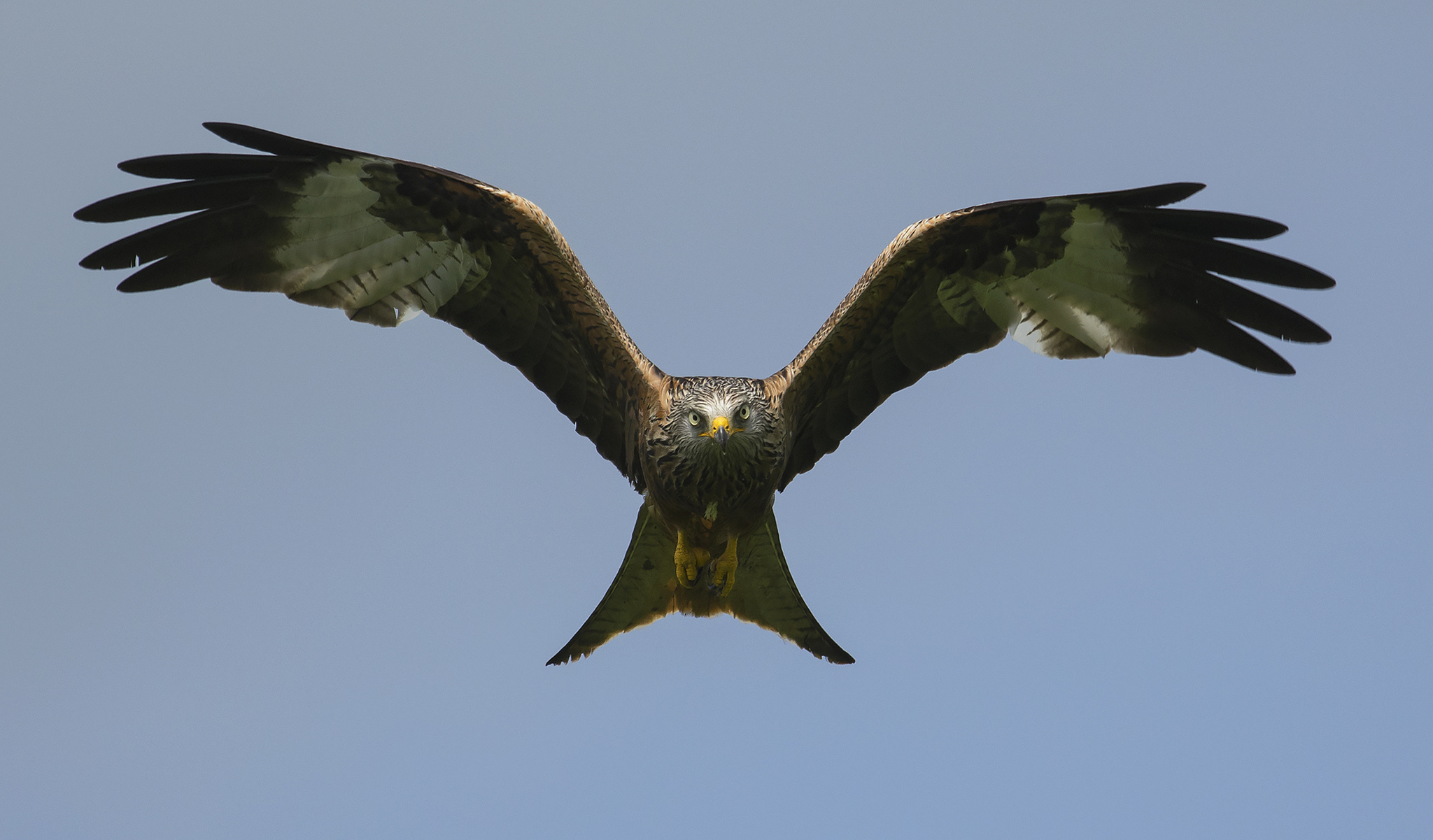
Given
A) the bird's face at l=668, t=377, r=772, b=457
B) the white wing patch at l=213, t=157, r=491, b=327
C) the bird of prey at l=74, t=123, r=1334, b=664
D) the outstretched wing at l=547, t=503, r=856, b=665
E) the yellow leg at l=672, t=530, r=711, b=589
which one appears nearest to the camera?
the bird's face at l=668, t=377, r=772, b=457

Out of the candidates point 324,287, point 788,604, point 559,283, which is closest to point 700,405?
point 559,283

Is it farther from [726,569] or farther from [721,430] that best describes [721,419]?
[726,569]

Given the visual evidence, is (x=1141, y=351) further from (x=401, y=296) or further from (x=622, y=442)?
(x=401, y=296)

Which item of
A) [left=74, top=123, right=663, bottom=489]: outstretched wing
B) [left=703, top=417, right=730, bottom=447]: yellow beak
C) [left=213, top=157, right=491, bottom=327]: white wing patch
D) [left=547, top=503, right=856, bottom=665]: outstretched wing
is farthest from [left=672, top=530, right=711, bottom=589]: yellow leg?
[left=213, top=157, right=491, bottom=327]: white wing patch

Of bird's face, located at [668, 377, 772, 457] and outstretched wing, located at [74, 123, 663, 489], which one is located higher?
outstretched wing, located at [74, 123, 663, 489]

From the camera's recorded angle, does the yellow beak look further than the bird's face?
No

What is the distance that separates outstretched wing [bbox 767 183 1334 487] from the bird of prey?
0.01 meters

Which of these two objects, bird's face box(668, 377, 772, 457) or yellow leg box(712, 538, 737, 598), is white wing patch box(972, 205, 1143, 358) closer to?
bird's face box(668, 377, 772, 457)

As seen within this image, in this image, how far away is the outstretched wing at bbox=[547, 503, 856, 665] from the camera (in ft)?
25.5

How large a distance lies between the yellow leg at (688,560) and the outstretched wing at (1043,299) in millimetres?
798

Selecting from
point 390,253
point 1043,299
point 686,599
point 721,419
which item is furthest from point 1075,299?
point 390,253

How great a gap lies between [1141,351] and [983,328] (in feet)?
3.13

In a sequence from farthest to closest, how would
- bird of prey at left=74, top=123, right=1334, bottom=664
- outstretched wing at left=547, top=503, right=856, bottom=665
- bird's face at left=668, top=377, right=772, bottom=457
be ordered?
outstretched wing at left=547, top=503, right=856, bottom=665 < bird of prey at left=74, top=123, right=1334, bottom=664 < bird's face at left=668, top=377, right=772, bottom=457

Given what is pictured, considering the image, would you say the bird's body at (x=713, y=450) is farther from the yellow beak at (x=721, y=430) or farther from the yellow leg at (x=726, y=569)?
the yellow leg at (x=726, y=569)
